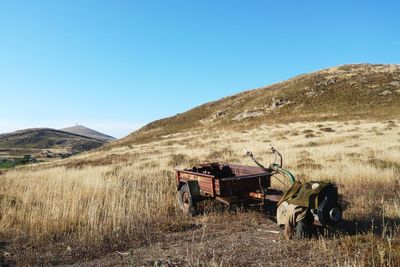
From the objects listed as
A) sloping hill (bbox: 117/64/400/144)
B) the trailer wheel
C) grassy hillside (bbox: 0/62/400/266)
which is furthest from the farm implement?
sloping hill (bbox: 117/64/400/144)

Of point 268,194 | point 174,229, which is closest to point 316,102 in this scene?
point 268,194

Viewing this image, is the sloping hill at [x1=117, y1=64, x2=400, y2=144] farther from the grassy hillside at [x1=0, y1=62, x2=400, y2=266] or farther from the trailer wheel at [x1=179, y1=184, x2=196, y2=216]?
the trailer wheel at [x1=179, y1=184, x2=196, y2=216]

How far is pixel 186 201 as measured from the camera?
9883 millimetres

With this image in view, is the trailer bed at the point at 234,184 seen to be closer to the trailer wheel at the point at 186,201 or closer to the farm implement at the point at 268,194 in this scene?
the farm implement at the point at 268,194

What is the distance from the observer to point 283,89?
74438 mm

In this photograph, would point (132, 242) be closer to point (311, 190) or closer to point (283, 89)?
point (311, 190)

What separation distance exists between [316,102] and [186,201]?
2149 inches

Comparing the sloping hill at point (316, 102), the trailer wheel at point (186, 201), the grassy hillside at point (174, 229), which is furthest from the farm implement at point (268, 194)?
the sloping hill at point (316, 102)

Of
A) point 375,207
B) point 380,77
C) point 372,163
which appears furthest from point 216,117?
point 375,207

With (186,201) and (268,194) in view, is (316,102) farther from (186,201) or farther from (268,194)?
(268,194)

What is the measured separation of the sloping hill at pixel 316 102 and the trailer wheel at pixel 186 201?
131ft

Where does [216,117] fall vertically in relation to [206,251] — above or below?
above

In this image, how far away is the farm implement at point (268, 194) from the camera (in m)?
6.42

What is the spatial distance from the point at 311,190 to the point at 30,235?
17.1 feet
